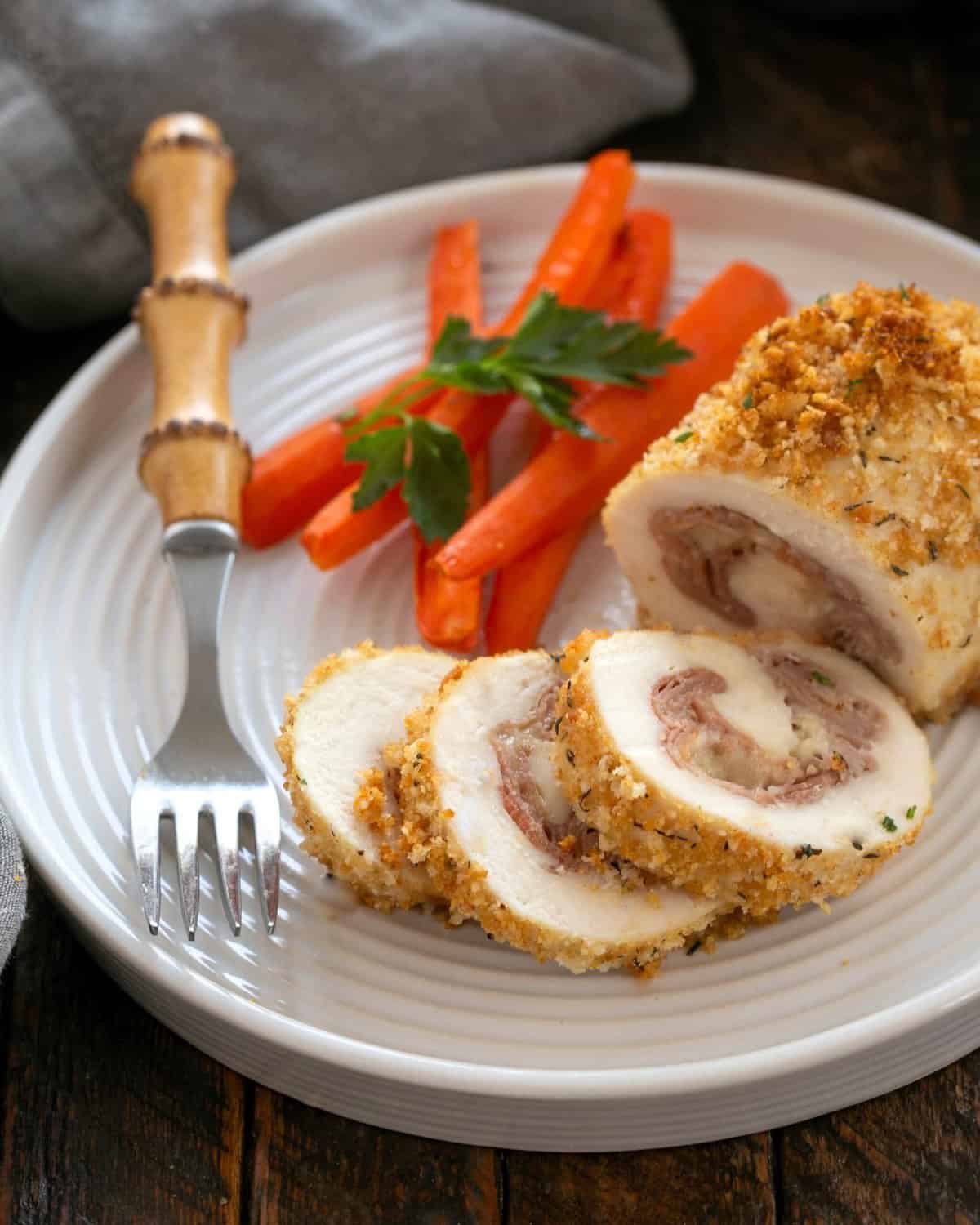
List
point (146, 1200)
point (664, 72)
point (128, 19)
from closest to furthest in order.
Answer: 1. point (146, 1200)
2. point (128, 19)
3. point (664, 72)

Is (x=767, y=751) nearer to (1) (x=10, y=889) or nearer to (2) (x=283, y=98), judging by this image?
(1) (x=10, y=889)

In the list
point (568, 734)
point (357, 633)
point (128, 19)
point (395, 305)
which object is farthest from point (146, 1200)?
point (128, 19)

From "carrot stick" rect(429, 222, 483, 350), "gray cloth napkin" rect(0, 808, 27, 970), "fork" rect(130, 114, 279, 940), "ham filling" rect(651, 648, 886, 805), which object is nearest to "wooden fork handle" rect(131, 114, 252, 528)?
"fork" rect(130, 114, 279, 940)

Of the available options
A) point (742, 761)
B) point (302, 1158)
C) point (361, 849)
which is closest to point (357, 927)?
point (361, 849)

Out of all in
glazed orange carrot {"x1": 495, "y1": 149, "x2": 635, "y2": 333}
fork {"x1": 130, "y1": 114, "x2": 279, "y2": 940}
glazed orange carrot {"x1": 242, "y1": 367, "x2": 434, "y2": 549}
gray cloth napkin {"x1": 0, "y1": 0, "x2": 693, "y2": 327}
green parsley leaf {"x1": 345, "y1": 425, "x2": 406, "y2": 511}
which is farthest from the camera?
gray cloth napkin {"x1": 0, "y1": 0, "x2": 693, "y2": 327}

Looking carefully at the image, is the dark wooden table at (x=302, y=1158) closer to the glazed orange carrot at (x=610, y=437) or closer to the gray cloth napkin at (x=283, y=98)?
the glazed orange carrot at (x=610, y=437)

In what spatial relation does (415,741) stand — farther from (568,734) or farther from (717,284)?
(717,284)

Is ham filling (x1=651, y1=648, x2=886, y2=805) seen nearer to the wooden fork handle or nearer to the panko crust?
the panko crust
